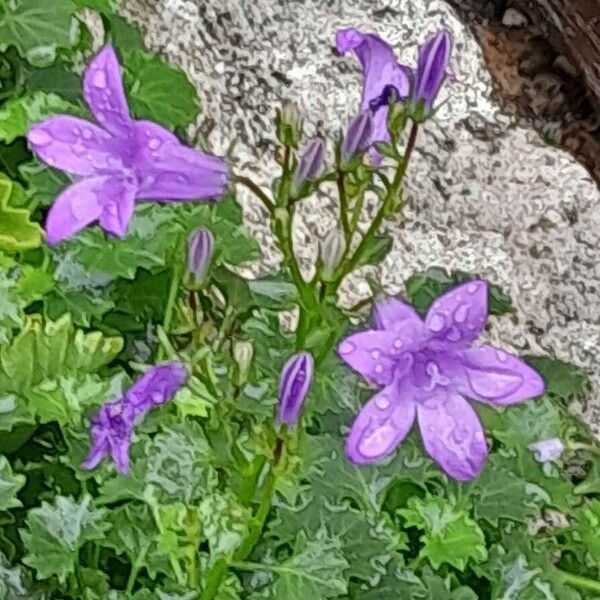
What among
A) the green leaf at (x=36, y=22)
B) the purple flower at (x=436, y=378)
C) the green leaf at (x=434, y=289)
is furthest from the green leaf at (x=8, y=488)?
the green leaf at (x=36, y=22)

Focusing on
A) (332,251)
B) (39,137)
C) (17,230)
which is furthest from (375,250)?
(17,230)

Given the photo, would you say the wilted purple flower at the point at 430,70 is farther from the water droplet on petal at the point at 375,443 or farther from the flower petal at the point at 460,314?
the water droplet on petal at the point at 375,443

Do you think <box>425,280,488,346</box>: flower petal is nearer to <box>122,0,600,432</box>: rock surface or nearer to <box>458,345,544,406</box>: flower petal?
<box>458,345,544,406</box>: flower petal

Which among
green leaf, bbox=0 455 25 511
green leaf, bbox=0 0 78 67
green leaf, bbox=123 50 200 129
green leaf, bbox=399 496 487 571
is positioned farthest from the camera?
green leaf, bbox=123 50 200 129

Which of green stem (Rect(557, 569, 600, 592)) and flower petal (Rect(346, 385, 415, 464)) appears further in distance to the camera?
green stem (Rect(557, 569, 600, 592))

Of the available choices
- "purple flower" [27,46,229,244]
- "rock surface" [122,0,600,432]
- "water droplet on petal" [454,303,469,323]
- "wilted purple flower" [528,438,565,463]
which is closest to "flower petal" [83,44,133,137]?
"purple flower" [27,46,229,244]

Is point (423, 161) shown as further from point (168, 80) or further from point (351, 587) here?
point (351, 587)
